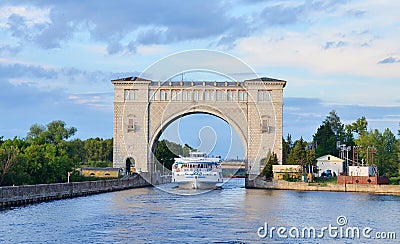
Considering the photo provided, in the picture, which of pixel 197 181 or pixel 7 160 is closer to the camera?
pixel 7 160

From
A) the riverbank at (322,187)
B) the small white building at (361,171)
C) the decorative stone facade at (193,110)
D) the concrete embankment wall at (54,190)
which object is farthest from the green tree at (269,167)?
the concrete embankment wall at (54,190)

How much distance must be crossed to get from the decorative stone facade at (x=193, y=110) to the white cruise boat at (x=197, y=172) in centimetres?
880

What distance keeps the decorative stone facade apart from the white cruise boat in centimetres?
880

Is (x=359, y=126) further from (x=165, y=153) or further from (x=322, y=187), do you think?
(x=322, y=187)

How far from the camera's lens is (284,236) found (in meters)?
25.0

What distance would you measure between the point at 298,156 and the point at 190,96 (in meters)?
11.1

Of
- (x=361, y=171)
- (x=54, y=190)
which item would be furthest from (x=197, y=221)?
(x=361, y=171)

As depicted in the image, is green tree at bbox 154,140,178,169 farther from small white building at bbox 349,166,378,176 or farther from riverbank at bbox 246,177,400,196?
small white building at bbox 349,166,378,176

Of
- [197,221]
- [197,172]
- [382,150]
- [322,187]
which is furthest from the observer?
[382,150]

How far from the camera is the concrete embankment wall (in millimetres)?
33750

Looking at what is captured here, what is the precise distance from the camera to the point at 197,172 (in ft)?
178

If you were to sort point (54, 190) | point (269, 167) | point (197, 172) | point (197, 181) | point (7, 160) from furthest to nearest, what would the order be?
point (269, 167) → point (197, 181) → point (197, 172) → point (54, 190) → point (7, 160)

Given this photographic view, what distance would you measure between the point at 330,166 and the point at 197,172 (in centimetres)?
1949

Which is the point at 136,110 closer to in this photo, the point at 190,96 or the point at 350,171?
the point at 190,96
